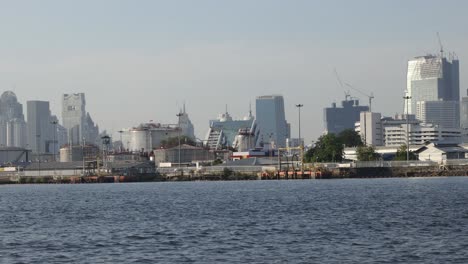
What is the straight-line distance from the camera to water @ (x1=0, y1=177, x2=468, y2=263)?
49500 millimetres

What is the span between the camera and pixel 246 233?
6012 centimetres

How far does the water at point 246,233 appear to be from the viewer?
49.5m

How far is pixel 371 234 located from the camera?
5762 cm

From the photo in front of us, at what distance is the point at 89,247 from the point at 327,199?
4519 centimetres

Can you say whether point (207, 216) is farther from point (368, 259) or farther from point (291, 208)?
point (368, 259)

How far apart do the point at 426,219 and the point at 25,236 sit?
25023 mm

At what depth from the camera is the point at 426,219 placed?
67188 mm

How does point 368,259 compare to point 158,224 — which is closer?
point 368,259

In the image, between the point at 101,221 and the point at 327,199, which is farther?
the point at 327,199

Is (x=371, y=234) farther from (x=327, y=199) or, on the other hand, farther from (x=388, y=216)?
(x=327, y=199)

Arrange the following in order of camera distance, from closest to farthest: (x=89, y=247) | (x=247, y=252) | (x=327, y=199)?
(x=247, y=252)
(x=89, y=247)
(x=327, y=199)

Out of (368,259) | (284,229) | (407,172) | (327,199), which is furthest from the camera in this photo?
(407,172)

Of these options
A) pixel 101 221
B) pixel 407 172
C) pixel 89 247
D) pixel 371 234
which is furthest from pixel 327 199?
pixel 407 172

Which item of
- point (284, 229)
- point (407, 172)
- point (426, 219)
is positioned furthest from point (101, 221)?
point (407, 172)
